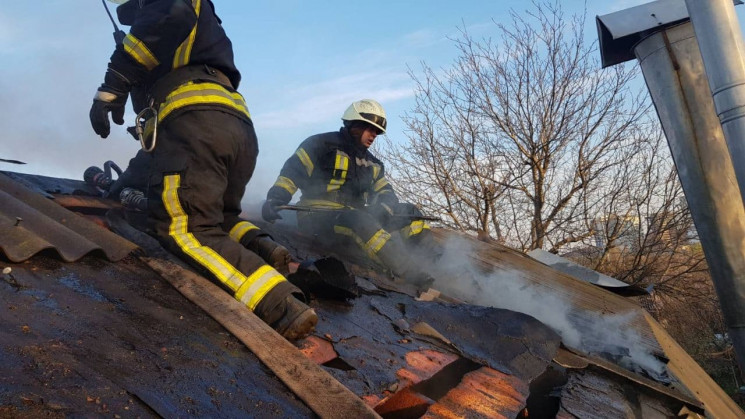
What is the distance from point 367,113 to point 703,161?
316 centimetres

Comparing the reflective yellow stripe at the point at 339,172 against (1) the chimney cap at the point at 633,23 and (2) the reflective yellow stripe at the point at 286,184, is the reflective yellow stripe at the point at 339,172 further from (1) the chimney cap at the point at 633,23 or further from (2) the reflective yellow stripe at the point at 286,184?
(1) the chimney cap at the point at 633,23

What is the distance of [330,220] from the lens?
15.2 ft

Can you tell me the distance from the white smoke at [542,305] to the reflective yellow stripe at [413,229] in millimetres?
368

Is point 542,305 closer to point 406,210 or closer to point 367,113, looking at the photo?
point 406,210

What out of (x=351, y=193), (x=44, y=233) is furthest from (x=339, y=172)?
(x=44, y=233)

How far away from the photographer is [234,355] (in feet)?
5.44

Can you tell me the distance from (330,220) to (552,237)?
745 cm

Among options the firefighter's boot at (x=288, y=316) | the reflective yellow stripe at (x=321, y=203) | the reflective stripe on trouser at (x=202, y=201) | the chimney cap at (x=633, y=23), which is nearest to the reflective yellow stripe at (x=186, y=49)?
the reflective stripe on trouser at (x=202, y=201)

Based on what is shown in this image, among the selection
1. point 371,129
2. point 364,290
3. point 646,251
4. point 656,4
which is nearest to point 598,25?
point 656,4

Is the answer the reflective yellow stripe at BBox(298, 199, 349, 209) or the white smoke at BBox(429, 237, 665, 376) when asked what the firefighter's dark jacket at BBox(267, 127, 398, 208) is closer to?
the reflective yellow stripe at BBox(298, 199, 349, 209)

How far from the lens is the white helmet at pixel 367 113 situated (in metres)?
5.05

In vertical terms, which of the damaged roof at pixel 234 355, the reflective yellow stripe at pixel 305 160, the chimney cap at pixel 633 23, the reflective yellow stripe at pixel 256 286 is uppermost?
the chimney cap at pixel 633 23

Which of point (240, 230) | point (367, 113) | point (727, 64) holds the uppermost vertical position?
point (727, 64)

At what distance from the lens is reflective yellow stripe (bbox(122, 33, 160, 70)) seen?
8.09ft
